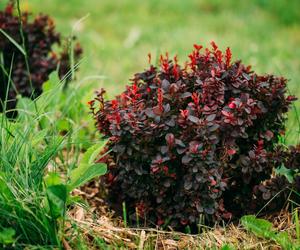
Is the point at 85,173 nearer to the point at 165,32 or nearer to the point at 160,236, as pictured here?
the point at 160,236

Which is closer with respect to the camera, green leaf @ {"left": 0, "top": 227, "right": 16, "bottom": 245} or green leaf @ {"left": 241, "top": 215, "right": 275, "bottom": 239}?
green leaf @ {"left": 0, "top": 227, "right": 16, "bottom": 245}

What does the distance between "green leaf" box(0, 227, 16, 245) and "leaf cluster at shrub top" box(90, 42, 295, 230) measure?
599 mm

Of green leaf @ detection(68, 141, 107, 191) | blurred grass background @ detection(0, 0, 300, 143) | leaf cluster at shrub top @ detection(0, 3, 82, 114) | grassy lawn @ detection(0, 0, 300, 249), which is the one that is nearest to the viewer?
green leaf @ detection(68, 141, 107, 191)

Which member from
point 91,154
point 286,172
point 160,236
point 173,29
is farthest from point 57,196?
point 173,29

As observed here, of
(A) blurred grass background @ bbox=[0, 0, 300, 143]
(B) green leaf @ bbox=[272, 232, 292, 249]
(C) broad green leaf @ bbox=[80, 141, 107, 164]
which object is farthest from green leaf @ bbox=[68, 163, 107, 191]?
(A) blurred grass background @ bbox=[0, 0, 300, 143]

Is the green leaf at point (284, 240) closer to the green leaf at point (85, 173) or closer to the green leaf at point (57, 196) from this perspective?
the green leaf at point (85, 173)

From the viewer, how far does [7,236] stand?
80.9 inches

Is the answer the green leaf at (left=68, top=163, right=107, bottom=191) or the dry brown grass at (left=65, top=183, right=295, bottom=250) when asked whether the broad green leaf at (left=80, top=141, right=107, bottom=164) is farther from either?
the dry brown grass at (left=65, top=183, right=295, bottom=250)

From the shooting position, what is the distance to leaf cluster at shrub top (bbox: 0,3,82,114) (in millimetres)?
3672

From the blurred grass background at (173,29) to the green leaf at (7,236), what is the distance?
305cm

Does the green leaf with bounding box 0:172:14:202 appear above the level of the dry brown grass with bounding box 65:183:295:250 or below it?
above

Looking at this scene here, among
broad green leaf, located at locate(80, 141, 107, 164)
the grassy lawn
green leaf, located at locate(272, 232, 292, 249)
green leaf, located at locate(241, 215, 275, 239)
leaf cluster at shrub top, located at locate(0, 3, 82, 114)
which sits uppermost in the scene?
the grassy lawn

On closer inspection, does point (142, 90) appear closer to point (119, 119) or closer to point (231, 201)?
point (119, 119)

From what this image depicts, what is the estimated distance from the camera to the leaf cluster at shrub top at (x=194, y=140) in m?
2.32
